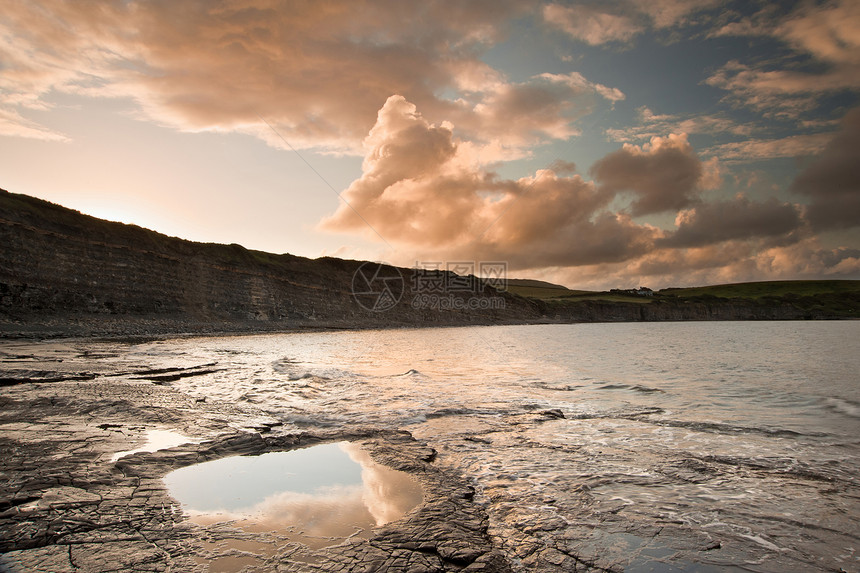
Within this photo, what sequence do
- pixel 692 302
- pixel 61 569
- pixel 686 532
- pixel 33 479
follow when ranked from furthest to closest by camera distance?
pixel 692 302, pixel 33 479, pixel 686 532, pixel 61 569

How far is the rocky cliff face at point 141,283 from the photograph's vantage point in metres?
31.1

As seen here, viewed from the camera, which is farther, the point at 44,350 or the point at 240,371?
the point at 44,350

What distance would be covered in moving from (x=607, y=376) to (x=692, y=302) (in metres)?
136

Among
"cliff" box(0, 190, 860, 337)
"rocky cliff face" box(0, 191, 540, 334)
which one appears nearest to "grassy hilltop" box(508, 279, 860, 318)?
"cliff" box(0, 190, 860, 337)

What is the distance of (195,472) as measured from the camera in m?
5.25

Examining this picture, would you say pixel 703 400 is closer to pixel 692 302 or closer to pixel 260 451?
pixel 260 451

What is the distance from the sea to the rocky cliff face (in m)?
22.2

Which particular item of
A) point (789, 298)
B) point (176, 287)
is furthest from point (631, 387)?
point (789, 298)

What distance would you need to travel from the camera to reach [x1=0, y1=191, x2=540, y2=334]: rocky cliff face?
31.1 meters

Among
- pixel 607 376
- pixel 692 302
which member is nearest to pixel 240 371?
pixel 607 376

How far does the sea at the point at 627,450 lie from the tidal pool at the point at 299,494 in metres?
1.07

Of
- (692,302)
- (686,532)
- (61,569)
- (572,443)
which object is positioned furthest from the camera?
(692,302)

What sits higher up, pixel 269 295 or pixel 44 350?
pixel 269 295

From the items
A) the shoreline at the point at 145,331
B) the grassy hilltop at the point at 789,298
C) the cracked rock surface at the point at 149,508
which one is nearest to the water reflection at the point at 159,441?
the cracked rock surface at the point at 149,508
